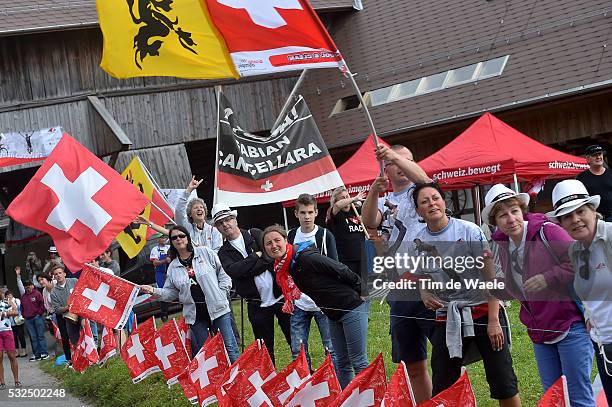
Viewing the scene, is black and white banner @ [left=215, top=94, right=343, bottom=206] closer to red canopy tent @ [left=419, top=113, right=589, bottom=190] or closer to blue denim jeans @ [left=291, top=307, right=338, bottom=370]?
blue denim jeans @ [left=291, top=307, right=338, bottom=370]

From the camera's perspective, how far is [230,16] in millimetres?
8578

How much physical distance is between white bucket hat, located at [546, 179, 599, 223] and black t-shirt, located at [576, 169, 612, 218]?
19.7 ft

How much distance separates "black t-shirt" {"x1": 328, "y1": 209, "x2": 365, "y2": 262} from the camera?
993 centimetres

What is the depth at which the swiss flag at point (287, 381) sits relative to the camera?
8.11m

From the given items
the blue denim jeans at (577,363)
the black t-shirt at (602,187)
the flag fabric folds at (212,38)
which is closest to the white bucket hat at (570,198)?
the blue denim jeans at (577,363)

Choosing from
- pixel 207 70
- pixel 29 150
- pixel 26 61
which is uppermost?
pixel 26 61

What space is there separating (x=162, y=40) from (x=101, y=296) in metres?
A: 3.62

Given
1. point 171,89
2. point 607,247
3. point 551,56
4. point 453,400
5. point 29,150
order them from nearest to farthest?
point 607,247, point 453,400, point 551,56, point 29,150, point 171,89

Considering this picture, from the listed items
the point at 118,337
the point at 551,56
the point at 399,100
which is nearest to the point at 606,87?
the point at 551,56

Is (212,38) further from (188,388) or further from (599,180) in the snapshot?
(599,180)

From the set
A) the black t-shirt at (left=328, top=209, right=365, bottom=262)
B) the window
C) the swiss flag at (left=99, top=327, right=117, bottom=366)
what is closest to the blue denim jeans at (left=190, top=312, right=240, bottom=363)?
the black t-shirt at (left=328, top=209, right=365, bottom=262)

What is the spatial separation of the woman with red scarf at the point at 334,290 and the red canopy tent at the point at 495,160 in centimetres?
797

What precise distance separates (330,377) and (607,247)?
2755mm

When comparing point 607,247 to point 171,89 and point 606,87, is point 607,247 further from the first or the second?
point 171,89
